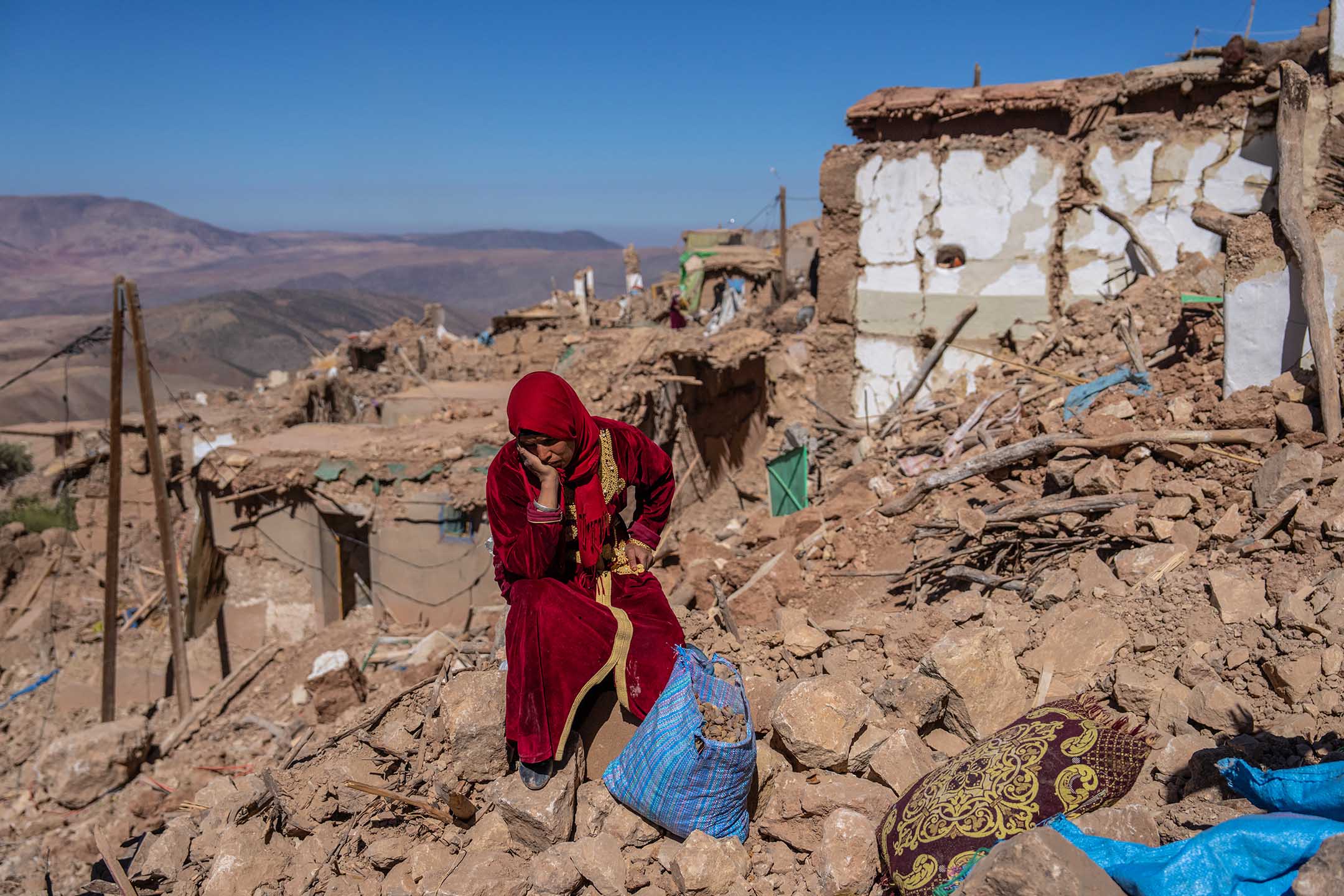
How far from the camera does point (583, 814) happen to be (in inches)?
118

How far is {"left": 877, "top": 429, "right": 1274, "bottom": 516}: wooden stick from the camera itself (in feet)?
15.0

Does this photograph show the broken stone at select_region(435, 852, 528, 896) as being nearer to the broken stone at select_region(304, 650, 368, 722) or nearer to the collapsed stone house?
the broken stone at select_region(304, 650, 368, 722)

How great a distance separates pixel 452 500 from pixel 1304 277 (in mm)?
7516

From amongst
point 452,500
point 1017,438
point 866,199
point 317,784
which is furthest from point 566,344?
point 317,784

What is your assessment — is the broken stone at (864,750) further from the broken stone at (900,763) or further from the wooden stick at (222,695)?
the wooden stick at (222,695)

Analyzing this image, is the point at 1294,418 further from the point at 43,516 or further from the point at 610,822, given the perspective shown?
the point at 43,516

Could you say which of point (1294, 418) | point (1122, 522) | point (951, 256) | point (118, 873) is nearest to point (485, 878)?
point (118, 873)

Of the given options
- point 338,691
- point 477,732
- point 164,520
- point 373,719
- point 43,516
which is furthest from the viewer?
point 43,516

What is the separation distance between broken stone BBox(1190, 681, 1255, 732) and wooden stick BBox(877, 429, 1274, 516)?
2102mm

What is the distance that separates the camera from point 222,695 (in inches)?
358

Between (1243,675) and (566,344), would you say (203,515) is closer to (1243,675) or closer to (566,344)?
(566,344)

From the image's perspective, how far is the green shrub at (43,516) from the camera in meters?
13.6

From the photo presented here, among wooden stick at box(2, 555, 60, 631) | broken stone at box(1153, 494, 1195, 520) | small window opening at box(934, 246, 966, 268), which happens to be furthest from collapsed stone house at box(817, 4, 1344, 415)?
wooden stick at box(2, 555, 60, 631)

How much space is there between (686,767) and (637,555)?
2.93 ft
